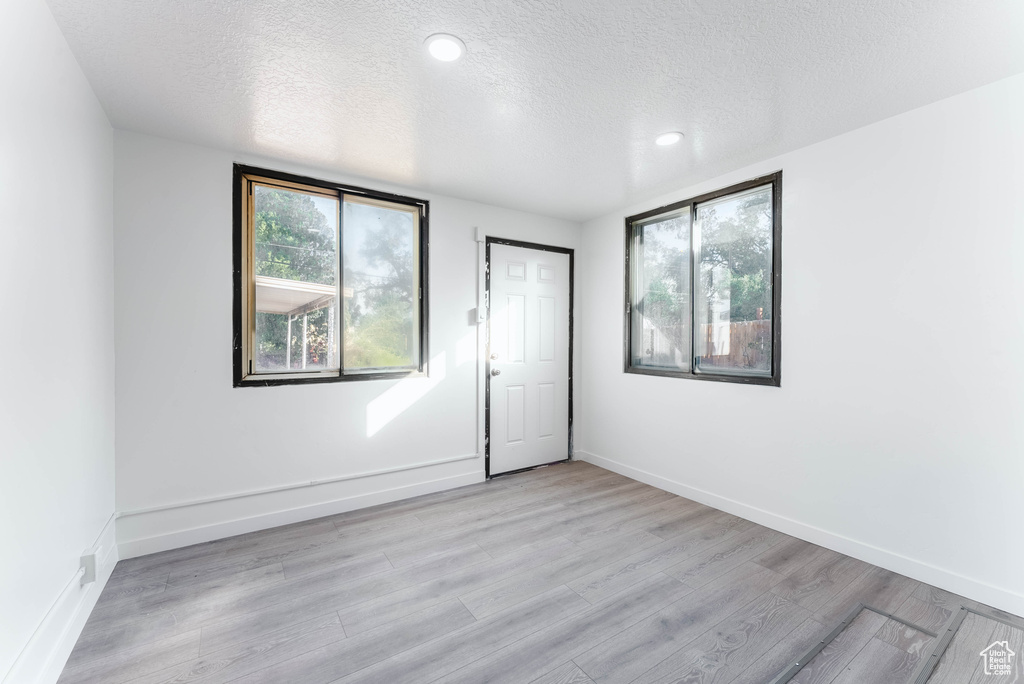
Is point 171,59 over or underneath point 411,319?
over

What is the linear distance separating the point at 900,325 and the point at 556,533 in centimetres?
239

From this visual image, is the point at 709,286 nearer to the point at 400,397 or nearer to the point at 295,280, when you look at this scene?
the point at 400,397

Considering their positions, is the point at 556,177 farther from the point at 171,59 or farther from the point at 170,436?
the point at 170,436

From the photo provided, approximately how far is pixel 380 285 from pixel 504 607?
2.46 m

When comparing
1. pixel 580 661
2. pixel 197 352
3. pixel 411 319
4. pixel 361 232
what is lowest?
pixel 580 661

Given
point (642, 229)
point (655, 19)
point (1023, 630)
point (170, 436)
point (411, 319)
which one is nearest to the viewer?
point (655, 19)

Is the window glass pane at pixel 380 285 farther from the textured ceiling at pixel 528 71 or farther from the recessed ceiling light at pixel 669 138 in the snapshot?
the recessed ceiling light at pixel 669 138

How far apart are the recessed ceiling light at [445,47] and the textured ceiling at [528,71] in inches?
1.5

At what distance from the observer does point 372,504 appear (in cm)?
332

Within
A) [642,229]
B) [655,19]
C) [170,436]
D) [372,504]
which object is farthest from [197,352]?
[642,229]

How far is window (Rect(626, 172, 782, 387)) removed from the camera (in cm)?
301

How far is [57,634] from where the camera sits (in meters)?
1.65

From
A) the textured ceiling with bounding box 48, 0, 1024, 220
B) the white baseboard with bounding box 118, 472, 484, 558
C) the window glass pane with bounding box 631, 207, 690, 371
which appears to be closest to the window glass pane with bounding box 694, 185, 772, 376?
the window glass pane with bounding box 631, 207, 690, 371

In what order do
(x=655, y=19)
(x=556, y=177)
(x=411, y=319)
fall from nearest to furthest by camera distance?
(x=655, y=19), (x=556, y=177), (x=411, y=319)
